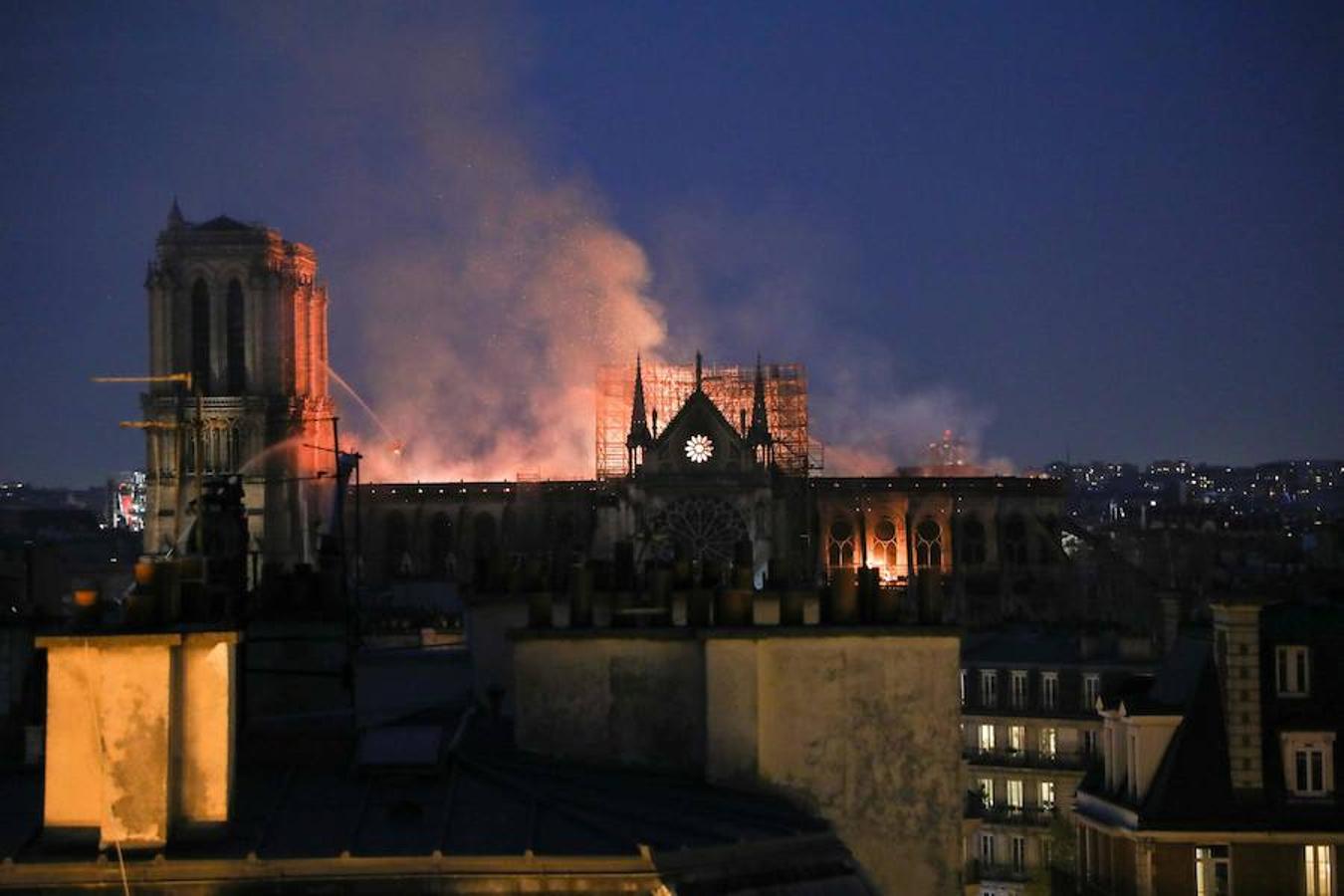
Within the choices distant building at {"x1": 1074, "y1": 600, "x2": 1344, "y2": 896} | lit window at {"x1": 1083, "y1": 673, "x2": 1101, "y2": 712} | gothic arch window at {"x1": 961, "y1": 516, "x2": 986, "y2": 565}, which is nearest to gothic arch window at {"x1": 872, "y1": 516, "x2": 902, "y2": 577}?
gothic arch window at {"x1": 961, "y1": 516, "x2": 986, "y2": 565}

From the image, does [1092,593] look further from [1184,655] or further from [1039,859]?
[1184,655]

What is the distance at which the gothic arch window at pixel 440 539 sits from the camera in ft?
417

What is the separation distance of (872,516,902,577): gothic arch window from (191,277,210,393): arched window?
109ft

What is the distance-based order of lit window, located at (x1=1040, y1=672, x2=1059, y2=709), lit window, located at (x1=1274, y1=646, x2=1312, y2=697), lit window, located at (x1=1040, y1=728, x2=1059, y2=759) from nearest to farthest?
lit window, located at (x1=1274, y1=646, x2=1312, y2=697), lit window, located at (x1=1040, y1=728, x2=1059, y2=759), lit window, located at (x1=1040, y1=672, x2=1059, y2=709)

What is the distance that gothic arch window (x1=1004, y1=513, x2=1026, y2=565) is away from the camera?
404 feet

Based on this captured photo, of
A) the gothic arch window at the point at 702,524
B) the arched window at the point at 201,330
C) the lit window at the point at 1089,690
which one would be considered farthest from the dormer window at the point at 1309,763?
the arched window at the point at 201,330

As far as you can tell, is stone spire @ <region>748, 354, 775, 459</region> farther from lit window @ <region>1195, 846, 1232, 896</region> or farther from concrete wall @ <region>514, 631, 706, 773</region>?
concrete wall @ <region>514, 631, 706, 773</region>

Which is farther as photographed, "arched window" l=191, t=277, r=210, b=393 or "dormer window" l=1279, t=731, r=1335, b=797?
"arched window" l=191, t=277, r=210, b=393

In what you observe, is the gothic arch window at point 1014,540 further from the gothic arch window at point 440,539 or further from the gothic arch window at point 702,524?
the gothic arch window at point 440,539

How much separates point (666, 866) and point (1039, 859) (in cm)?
4658

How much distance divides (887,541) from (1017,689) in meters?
58.0

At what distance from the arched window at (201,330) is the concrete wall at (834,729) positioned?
347ft

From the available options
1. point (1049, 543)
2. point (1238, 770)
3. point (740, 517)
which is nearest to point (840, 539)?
point (1049, 543)

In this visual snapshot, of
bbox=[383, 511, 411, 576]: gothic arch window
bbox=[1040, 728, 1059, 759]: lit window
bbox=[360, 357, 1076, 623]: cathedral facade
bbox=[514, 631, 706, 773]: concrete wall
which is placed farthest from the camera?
bbox=[383, 511, 411, 576]: gothic arch window
